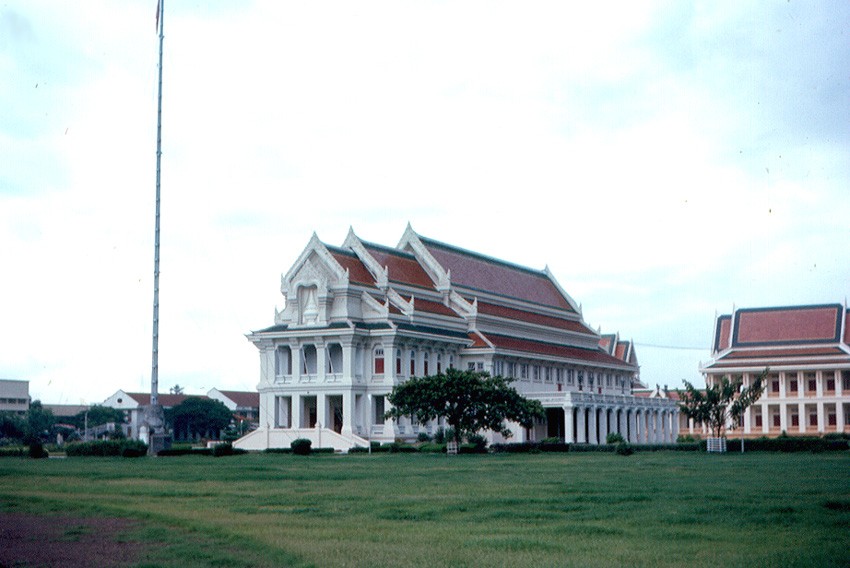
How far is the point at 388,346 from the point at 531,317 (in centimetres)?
2352

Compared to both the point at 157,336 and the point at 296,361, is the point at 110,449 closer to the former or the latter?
the point at 157,336

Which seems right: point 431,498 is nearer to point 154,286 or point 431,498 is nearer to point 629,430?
point 154,286

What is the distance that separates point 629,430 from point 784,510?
235 ft

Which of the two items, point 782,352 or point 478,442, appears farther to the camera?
point 782,352

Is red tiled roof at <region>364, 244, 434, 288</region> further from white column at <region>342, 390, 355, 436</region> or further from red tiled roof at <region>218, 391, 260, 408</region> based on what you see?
red tiled roof at <region>218, 391, 260, 408</region>

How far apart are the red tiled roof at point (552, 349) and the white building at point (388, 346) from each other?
8.4 inches

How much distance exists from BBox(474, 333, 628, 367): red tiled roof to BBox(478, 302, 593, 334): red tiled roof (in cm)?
200

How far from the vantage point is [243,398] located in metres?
144

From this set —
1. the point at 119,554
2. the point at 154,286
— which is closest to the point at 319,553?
the point at 119,554

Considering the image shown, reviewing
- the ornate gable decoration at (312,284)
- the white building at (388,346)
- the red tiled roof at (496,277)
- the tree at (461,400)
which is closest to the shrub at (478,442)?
the tree at (461,400)

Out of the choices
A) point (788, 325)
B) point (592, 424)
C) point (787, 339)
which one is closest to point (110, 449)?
point (592, 424)

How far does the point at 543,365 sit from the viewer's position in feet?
291

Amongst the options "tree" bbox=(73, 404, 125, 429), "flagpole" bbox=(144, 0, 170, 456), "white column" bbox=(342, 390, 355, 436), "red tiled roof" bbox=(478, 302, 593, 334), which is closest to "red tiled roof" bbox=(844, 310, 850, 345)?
"red tiled roof" bbox=(478, 302, 593, 334)

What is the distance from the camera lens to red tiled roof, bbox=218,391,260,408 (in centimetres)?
14100
